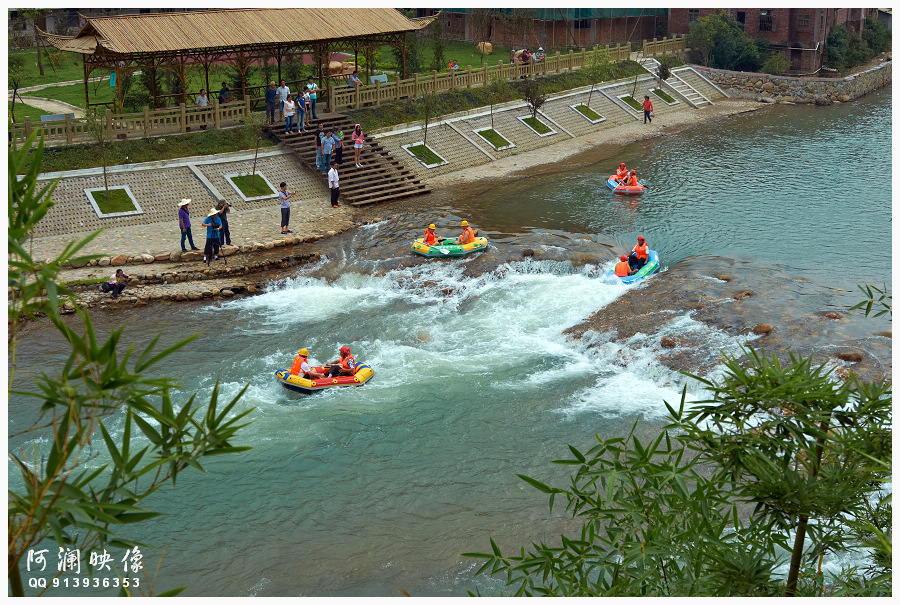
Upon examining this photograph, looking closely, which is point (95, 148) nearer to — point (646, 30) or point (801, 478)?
point (801, 478)

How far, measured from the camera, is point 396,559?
13945 millimetres

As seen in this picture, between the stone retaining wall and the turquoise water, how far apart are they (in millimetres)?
16310

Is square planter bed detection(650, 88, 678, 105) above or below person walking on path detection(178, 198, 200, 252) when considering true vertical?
above

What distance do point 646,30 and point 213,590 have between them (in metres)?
51.0

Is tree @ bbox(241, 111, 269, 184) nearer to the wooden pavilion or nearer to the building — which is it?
the wooden pavilion

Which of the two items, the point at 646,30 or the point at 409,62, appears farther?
the point at 646,30

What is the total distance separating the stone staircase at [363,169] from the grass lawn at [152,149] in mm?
1213

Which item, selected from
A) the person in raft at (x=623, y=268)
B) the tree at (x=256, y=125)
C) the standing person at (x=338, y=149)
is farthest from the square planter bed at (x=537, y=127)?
the person in raft at (x=623, y=268)

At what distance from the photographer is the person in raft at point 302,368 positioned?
1903cm

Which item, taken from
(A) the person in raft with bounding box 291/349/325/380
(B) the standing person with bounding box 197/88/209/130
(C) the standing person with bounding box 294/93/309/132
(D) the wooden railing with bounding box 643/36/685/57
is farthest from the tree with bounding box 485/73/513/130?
(A) the person in raft with bounding box 291/349/325/380

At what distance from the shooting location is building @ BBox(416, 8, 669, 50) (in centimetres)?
5356

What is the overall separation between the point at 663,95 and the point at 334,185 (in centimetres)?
2328

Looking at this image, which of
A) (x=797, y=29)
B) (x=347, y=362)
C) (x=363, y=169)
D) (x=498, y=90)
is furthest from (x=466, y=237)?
(x=797, y=29)

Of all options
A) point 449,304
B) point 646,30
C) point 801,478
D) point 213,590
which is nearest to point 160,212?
point 449,304
